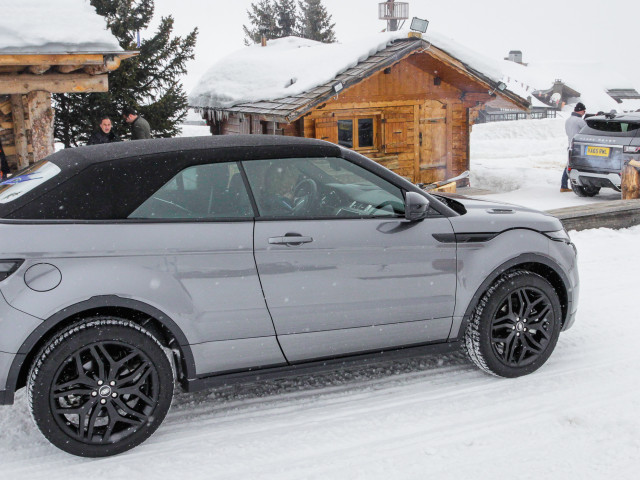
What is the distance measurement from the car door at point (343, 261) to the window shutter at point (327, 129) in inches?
487

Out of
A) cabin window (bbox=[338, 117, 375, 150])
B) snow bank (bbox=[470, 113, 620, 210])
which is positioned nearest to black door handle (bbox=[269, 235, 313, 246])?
snow bank (bbox=[470, 113, 620, 210])

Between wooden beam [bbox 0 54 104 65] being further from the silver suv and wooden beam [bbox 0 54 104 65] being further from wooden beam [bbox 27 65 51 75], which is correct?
the silver suv

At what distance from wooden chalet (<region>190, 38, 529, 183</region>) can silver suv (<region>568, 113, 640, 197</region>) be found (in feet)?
Answer: 12.4

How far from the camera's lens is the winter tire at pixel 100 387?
347 centimetres

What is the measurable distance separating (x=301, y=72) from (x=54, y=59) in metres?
7.76

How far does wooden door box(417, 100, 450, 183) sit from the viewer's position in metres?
18.3

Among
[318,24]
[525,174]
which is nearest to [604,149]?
[525,174]

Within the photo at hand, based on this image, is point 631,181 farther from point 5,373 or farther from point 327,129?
point 5,373

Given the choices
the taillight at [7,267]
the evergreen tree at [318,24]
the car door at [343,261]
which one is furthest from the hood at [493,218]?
the evergreen tree at [318,24]

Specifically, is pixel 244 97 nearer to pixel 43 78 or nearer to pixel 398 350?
pixel 43 78

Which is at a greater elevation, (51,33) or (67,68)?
(51,33)

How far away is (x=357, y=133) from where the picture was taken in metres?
17.5

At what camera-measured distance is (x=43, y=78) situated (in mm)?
10672

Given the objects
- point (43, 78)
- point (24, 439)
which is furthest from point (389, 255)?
point (43, 78)
